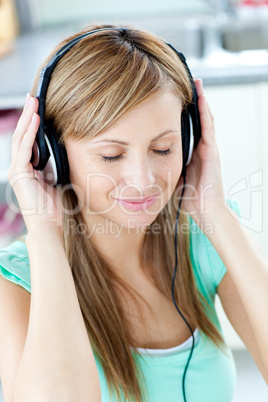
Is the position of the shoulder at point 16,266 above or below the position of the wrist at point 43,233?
below

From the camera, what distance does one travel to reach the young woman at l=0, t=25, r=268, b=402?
93cm

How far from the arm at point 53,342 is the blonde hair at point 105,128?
127 millimetres

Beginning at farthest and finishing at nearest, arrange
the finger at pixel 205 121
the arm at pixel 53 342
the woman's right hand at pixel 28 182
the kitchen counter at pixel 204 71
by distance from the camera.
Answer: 1. the kitchen counter at pixel 204 71
2. the finger at pixel 205 121
3. the woman's right hand at pixel 28 182
4. the arm at pixel 53 342

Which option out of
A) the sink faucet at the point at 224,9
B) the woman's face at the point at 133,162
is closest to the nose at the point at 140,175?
the woman's face at the point at 133,162

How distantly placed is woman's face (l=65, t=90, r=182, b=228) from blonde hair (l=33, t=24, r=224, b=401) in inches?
0.9

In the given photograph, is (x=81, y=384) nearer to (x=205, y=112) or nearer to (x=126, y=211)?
(x=126, y=211)

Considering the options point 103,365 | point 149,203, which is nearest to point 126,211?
point 149,203

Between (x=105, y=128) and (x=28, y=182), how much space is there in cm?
18

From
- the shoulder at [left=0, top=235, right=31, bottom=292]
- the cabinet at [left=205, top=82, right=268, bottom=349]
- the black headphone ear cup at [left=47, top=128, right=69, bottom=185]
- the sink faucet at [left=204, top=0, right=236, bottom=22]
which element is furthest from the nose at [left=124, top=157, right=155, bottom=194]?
the sink faucet at [left=204, top=0, right=236, bottom=22]

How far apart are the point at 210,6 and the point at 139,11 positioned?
33cm

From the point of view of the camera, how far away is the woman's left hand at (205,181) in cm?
112

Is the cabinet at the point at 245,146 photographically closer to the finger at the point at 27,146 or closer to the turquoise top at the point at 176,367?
the turquoise top at the point at 176,367

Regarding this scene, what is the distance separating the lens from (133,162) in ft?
3.16

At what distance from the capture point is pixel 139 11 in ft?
8.65
